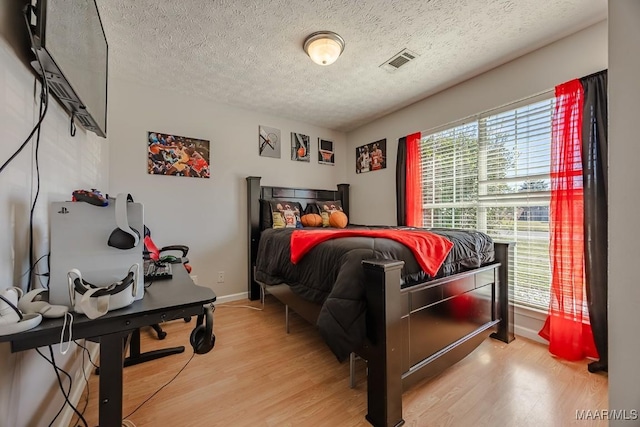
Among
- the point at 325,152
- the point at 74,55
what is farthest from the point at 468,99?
the point at 74,55

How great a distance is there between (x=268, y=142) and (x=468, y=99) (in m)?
2.36

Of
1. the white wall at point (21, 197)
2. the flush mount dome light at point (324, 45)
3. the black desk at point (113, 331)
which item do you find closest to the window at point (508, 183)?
the flush mount dome light at point (324, 45)

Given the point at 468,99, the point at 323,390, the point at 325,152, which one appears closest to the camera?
the point at 323,390

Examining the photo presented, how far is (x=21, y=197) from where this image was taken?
861mm

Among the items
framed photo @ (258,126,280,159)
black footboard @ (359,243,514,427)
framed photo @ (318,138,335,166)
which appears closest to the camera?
black footboard @ (359,243,514,427)

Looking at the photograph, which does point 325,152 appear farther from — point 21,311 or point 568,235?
point 21,311

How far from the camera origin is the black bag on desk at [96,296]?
67 cm

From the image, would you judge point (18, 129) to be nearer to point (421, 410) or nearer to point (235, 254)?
point (421, 410)

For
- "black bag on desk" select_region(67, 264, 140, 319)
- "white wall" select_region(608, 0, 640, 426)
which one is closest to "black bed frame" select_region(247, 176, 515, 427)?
"white wall" select_region(608, 0, 640, 426)

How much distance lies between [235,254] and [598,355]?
3.27 meters

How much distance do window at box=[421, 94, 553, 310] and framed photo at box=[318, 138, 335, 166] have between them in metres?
1.61

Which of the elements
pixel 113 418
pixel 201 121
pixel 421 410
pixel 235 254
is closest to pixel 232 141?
pixel 201 121

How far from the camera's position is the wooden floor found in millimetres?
1248

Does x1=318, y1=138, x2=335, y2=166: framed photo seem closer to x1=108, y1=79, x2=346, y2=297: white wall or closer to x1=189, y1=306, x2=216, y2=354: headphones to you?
x1=108, y1=79, x2=346, y2=297: white wall
